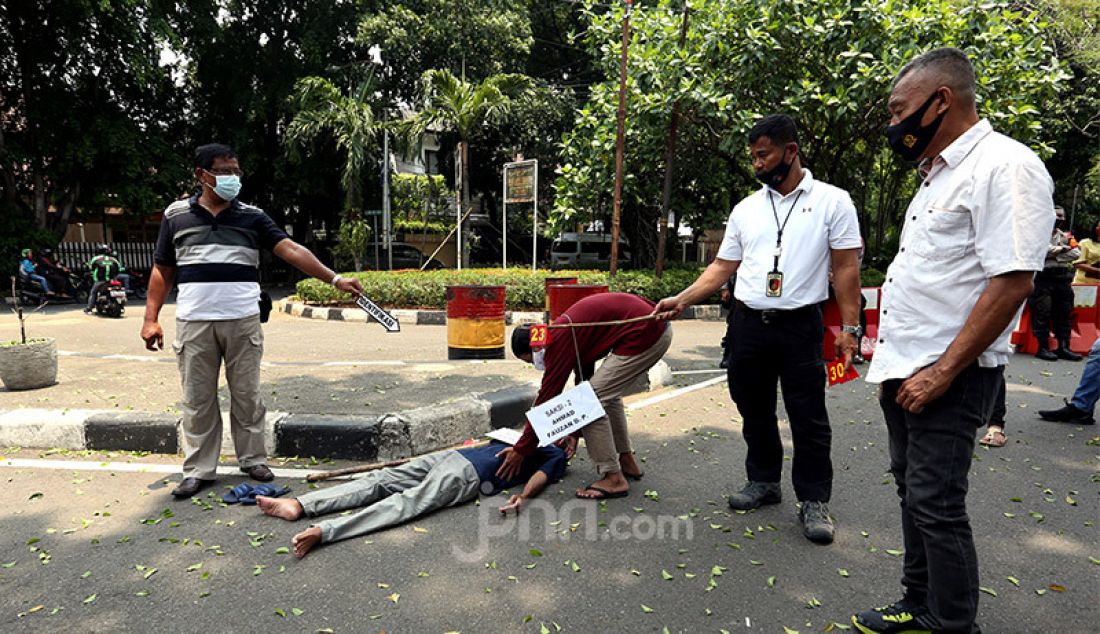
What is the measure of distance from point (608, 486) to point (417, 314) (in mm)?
9242

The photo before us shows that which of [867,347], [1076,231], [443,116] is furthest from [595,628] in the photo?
[1076,231]

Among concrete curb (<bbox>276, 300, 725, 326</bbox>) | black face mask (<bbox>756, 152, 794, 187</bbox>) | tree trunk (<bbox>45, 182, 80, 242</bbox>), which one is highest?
tree trunk (<bbox>45, 182, 80, 242</bbox>)

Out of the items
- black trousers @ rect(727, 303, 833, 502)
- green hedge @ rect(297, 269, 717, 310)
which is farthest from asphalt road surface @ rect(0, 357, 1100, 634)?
green hedge @ rect(297, 269, 717, 310)

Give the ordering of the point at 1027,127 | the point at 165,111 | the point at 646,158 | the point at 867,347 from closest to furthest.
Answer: the point at 867,347 → the point at 1027,127 → the point at 646,158 → the point at 165,111

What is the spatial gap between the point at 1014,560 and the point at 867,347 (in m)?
5.40

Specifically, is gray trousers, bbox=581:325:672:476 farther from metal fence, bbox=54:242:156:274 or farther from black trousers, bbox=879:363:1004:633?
metal fence, bbox=54:242:156:274

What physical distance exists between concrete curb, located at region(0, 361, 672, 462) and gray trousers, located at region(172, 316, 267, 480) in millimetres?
475

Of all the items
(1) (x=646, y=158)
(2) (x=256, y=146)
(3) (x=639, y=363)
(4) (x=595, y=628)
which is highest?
(2) (x=256, y=146)

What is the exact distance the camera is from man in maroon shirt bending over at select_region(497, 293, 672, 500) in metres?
3.52

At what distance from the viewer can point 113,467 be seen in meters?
4.26

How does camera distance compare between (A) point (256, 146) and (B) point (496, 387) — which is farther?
(A) point (256, 146)

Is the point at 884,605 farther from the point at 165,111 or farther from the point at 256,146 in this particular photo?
the point at 165,111

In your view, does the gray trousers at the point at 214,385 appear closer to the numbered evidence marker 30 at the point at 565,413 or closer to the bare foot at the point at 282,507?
the bare foot at the point at 282,507

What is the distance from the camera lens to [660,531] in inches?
129
